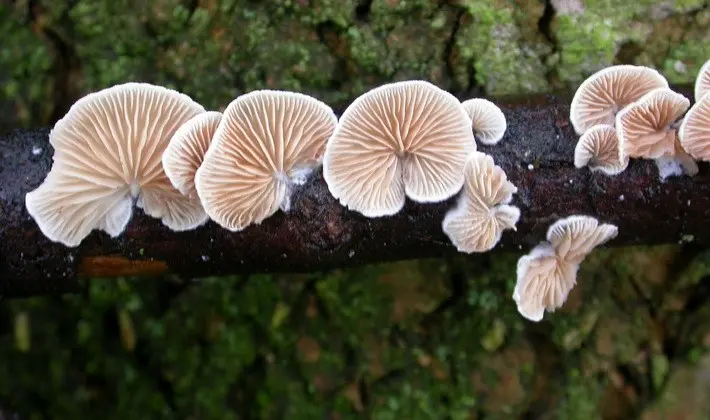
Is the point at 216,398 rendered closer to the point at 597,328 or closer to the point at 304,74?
the point at 304,74

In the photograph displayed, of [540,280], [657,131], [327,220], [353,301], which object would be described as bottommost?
[353,301]

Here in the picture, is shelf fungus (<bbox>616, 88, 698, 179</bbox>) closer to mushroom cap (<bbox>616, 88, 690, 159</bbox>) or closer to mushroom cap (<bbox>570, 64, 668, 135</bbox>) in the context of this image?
mushroom cap (<bbox>616, 88, 690, 159</bbox>)

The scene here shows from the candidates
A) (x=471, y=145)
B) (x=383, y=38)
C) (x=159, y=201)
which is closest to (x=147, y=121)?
(x=159, y=201)

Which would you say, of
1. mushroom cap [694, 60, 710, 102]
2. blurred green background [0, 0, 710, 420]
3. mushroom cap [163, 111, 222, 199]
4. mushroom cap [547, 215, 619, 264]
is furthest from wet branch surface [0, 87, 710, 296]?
blurred green background [0, 0, 710, 420]

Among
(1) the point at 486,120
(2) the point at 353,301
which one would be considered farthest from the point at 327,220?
(2) the point at 353,301

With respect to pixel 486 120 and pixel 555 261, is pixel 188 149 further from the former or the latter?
pixel 555 261

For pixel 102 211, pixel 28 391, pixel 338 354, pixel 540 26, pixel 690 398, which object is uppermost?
pixel 540 26

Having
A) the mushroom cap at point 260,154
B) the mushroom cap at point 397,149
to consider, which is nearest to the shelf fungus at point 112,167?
the mushroom cap at point 260,154
